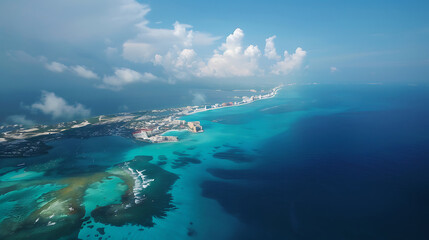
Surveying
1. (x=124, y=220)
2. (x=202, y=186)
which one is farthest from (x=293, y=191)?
(x=124, y=220)

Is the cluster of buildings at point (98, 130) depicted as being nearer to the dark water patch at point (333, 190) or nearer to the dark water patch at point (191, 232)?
the dark water patch at point (333, 190)

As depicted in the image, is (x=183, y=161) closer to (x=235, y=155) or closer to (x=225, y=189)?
(x=235, y=155)

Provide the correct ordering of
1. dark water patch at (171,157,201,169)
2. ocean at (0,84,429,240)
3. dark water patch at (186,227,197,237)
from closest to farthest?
dark water patch at (186,227,197,237) → ocean at (0,84,429,240) → dark water patch at (171,157,201,169)

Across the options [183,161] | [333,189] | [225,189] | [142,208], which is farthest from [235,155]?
[142,208]

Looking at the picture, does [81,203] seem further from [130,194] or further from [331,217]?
[331,217]

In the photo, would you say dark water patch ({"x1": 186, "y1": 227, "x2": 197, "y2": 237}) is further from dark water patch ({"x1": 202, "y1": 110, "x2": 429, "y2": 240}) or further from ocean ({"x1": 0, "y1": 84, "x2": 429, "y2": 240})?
dark water patch ({"x1": 202, "y1": 110, "x2": 429, "y2": 240})

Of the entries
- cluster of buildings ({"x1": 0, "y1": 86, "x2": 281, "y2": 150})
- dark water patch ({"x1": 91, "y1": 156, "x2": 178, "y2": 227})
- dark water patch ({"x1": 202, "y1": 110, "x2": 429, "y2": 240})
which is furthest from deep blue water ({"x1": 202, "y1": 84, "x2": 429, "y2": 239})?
cluster of buildings ({"x1": 0, "y1": 86, "x2": 281, "y2": 150})
